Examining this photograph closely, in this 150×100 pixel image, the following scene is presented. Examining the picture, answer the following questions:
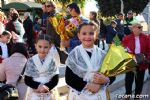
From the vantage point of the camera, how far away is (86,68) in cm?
470

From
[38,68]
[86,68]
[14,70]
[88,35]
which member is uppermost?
[88,35]

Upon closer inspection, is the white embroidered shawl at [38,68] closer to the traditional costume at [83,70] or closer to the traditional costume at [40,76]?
the traditional costume at [40,76]

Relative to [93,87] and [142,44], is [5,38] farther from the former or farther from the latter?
[93,87]

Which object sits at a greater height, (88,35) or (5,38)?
(88,35)

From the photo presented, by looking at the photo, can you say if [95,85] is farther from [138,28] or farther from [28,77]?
[138,28]

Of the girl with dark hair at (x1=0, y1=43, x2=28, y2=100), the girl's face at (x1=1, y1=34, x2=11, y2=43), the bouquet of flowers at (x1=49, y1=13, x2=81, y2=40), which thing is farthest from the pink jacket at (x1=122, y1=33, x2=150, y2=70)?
the girl with dark hair at (x1=0, y1=43, x2=28, y2=100)

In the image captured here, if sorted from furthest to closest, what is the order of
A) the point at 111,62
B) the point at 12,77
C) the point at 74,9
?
1. the point at 74,9
2. the point at 12,77
3. the point at 111,62

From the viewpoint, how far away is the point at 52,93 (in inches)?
211

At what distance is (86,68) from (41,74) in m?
0.82

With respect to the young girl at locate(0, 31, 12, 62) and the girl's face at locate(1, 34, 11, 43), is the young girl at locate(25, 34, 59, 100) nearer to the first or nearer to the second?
the young girl at locate(0, 31, 12, 62)

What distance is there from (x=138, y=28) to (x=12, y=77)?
2.70 metres

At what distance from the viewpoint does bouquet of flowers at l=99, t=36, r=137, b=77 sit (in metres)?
4.49

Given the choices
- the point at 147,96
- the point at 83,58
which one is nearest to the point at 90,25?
the point at 83,58

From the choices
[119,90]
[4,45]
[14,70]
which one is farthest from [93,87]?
[119,90]
